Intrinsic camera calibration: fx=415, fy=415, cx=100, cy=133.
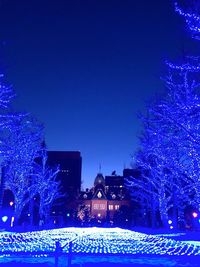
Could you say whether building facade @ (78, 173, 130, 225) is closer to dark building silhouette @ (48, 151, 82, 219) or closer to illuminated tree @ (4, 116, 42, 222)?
dark building silhouette @ (48, 151, 82, 219)

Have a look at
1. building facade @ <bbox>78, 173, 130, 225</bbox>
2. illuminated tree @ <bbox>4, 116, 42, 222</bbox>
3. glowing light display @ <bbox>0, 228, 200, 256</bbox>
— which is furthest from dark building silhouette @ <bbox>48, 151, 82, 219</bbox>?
glowing light display @ <bbox>0, 228, 200, 256</bbox>

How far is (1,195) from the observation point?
28.1 meters

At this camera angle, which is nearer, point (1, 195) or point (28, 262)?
point (28, 262)

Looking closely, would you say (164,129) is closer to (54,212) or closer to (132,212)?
(132,212)

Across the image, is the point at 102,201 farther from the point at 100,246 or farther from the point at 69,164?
the point at 100,246

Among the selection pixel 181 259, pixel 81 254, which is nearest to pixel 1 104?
pixel 81 254

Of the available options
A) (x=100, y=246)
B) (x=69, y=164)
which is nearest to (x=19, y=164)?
(x=100, y=246)

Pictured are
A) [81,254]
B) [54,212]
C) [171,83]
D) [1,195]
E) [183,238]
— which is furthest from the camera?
[54,212]

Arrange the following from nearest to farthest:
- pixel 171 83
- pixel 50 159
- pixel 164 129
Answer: pixel 171 83
pixel 164 129
pixel 50 159

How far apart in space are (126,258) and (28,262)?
361cm

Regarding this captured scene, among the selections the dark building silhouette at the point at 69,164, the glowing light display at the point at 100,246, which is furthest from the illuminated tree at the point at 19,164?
the dark building silhouette at the point at 69,164

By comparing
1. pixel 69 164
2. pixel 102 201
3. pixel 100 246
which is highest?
pixel 69 164

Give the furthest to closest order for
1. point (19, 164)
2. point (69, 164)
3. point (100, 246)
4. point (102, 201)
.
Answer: point (102, 201) → point (69, 164) → point (19, 164) → point (100, 246)

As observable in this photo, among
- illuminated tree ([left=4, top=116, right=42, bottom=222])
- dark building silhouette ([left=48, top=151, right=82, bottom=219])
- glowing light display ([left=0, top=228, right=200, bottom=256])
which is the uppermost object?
dark building silhouette ([left=48, top=151, right=82, bottom=219])
